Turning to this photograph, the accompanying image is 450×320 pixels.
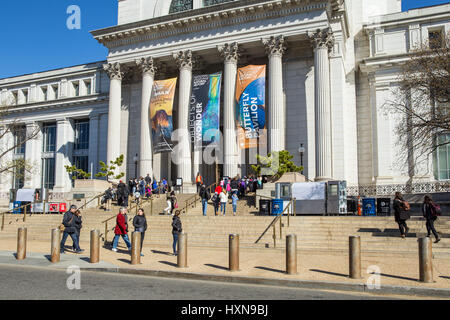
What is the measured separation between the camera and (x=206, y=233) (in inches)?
768

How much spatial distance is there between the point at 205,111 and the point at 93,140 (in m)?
16.1

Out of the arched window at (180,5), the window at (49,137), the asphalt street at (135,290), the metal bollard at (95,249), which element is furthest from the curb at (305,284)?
the window at (49,137)

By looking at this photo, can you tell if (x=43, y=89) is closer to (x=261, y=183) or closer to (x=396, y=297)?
(x=261, y=183)

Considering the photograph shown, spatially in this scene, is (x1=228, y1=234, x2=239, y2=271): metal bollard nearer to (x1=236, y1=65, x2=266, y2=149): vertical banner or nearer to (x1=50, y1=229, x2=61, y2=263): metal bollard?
(x1=50, y1=229, x2=61, y2=263): metal bollard

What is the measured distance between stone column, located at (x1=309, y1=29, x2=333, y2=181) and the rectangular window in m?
30.8

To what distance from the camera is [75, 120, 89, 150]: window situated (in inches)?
1791

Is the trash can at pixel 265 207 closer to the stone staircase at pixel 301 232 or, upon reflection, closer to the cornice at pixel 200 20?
the stone staircase at pixel 301 232

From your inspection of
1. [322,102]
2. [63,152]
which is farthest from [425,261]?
[63,152]

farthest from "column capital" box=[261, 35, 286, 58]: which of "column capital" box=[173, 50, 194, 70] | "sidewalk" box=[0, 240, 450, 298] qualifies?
"sidewalk" box=[0, 240, 450, 298]

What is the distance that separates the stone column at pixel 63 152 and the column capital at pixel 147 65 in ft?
46.9

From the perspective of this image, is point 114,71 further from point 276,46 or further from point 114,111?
point 276,46

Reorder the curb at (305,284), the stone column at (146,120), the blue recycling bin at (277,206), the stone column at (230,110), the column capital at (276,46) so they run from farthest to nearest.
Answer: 1. the stone column at (146,120)
2. the stone column at (230,110)
3. the column capital at (276,46)
4. the blue recycling bin at (277,206)
5. the curb at (305,284)

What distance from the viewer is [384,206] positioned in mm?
23016

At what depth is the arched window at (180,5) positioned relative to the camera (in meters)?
36.8
